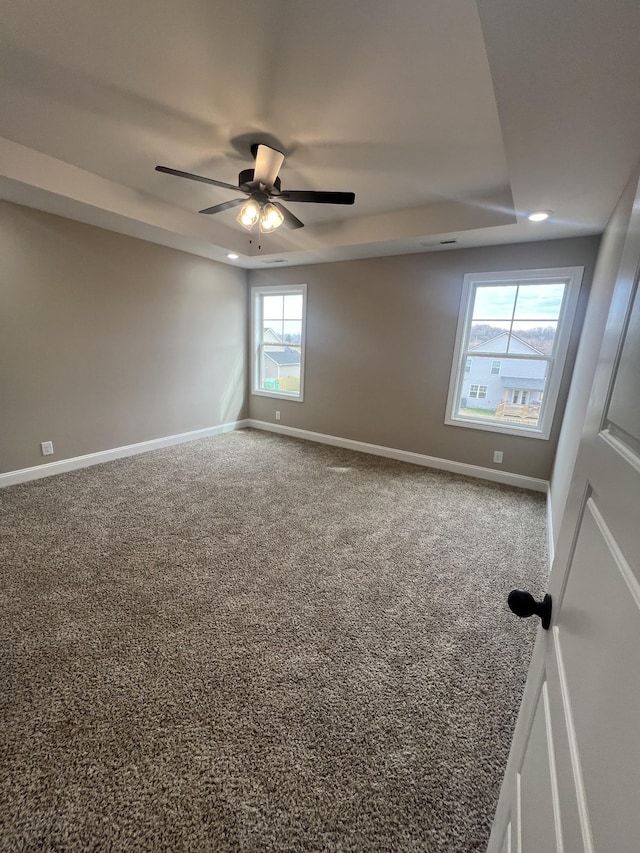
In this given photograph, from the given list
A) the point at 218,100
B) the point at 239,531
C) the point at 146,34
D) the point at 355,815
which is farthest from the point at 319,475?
the point at 146,34

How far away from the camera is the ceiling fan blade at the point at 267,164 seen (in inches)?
89.5

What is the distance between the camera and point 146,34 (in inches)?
63.6

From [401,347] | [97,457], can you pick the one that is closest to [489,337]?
[401,347]

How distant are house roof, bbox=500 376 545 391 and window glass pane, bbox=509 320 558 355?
0.88ft

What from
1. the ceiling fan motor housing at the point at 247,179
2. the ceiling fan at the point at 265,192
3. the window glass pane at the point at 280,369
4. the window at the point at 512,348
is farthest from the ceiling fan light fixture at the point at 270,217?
the window glass pane at the point at 280,369

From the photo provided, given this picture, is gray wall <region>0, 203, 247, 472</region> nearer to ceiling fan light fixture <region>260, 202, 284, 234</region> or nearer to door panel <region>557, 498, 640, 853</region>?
ceiling fan light fixture <region>260, 202, 284, 234</region>

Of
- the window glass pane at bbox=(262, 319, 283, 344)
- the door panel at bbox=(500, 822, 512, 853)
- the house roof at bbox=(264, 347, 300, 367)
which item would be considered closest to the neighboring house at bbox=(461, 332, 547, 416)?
the house roof at bbox=(264, 347, 300, 367)

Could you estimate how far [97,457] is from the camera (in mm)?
3889

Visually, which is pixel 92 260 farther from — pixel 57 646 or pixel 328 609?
pixel 328 609

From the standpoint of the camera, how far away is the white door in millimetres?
380

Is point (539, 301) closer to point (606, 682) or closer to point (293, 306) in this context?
point (293, 306)

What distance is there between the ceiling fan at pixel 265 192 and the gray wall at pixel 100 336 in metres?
1.60

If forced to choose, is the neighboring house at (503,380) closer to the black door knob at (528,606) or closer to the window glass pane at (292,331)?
the window glass pane at (292,331)

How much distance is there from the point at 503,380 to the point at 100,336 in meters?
4.26
